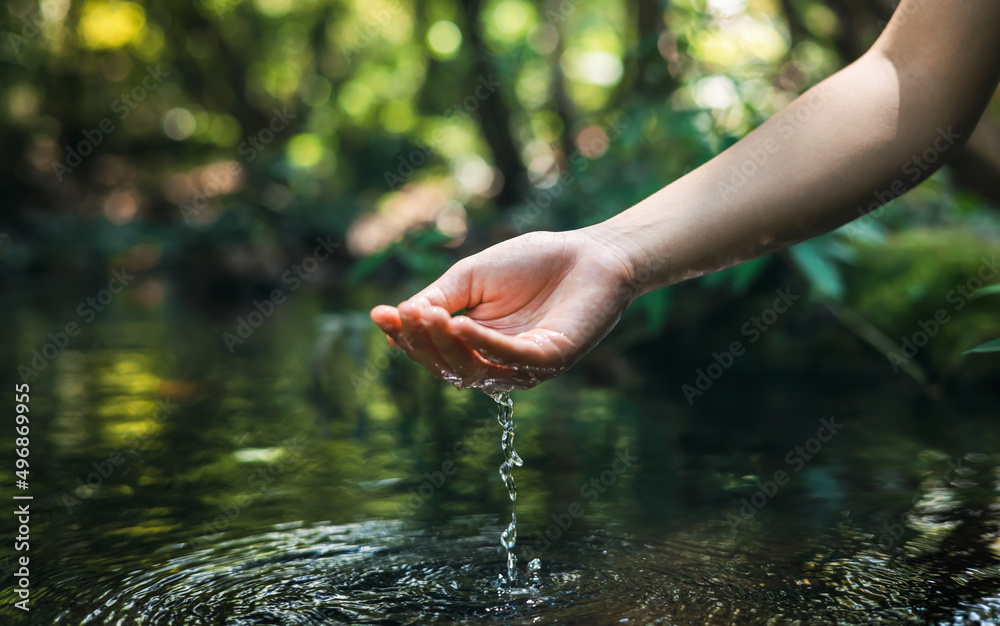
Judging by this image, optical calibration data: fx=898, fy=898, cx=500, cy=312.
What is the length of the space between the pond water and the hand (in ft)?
1.70

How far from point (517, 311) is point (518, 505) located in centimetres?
86

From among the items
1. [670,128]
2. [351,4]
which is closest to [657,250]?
→ [670,128]

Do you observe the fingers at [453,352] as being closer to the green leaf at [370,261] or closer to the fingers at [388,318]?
the fingers at [388,318]

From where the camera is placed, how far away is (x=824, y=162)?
1.78m

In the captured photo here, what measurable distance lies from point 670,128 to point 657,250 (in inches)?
104

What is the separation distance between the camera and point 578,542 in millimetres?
2291

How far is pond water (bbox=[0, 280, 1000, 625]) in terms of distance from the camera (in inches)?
74.4

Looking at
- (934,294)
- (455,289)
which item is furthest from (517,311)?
(934,294)

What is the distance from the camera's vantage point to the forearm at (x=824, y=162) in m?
1.76

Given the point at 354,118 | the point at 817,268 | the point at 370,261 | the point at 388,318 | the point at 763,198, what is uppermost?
the point at 354,118

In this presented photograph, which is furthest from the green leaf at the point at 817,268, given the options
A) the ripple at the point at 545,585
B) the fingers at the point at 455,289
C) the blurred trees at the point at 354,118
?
the fingers at the point at 455,289

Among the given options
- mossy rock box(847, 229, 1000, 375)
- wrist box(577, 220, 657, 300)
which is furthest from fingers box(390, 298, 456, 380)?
mossy rock box(847, 229, 1000, 375)

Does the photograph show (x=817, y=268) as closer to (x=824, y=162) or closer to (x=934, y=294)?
(x=934, y=294)

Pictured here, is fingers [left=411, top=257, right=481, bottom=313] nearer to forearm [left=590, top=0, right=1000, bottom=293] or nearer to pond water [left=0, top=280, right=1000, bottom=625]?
forearm [left=590, top=0, right=1000, bottom=293]
